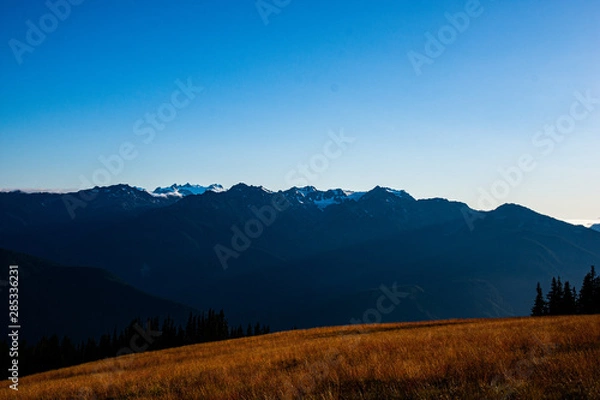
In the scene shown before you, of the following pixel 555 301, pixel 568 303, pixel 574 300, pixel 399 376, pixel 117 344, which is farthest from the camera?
pixel 117 344

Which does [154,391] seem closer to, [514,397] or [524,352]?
[514,397]

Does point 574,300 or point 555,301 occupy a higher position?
point 574,300

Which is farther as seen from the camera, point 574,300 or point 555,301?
point 555,301

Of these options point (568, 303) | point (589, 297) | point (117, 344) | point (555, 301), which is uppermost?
point (589, 297)

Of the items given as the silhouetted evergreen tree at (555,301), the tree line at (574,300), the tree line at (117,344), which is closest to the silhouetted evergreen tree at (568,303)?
the tree line at (574,300)

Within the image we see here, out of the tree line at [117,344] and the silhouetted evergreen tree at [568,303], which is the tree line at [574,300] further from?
the tree line at [117,344]

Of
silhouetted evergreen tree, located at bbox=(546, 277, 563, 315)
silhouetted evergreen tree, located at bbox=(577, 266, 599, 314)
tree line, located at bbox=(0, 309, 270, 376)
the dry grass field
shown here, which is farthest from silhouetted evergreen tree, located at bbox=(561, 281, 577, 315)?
tree line, located at bbox=(0, 309, 270, 376)

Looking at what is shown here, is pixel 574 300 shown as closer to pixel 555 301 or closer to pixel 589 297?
pixel 555 301

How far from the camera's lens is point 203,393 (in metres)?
10.5

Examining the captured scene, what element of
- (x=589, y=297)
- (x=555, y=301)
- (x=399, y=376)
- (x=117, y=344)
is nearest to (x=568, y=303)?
(x=555, y=301)

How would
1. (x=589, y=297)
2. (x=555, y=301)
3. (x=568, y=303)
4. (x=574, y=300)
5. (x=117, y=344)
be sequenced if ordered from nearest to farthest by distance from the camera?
(x=589, y=297) < (x=568, y=303) < (x=574, y=300) < (x=555, y=301) < (x=117, y=344)

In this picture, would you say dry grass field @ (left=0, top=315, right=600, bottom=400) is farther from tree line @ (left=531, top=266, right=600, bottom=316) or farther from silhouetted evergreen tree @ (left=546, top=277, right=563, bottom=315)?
silhouetted evergreen tree @ (left=546, top=277, right=563, bottom=315)

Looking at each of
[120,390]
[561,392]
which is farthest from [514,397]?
[120,390]

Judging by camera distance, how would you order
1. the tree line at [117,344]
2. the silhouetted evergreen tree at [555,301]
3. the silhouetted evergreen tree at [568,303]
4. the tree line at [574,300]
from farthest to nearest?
the tree line at [117,344]
the silhouetted evergreen tree at [555,301]
the silhouetted evergreen tree at [568,303]
the tree line at [574,300]
